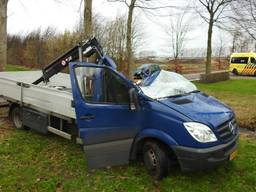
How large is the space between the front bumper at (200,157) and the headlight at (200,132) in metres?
0.14

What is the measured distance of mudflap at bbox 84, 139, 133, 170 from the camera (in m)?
5.26

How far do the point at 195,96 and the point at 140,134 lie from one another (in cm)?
118

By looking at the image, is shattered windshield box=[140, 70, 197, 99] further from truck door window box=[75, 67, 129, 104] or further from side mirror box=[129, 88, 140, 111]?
truck door window box=[75, 67, 129, 104]

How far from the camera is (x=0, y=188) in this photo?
507 cm

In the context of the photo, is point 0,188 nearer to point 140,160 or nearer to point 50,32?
point 140,160

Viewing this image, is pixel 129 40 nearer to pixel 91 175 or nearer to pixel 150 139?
pixel 91 175

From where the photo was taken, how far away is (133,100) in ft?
16.6

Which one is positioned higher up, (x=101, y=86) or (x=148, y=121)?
(x=101, y=86)

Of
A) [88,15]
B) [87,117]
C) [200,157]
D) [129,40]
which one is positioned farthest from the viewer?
[129,40]

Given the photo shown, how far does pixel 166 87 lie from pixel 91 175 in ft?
6.27

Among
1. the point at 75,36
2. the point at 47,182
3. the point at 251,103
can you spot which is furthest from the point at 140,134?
the point at 75,36

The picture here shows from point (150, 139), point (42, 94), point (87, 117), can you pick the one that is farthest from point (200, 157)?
point (42, 94)

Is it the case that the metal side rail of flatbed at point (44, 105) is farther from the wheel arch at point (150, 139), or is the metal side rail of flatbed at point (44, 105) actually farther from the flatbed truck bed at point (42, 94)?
the wheel arch at point (150, 139)

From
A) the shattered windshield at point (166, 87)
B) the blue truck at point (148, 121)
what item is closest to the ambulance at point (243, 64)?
the shattered windshield at point (166, 87)
